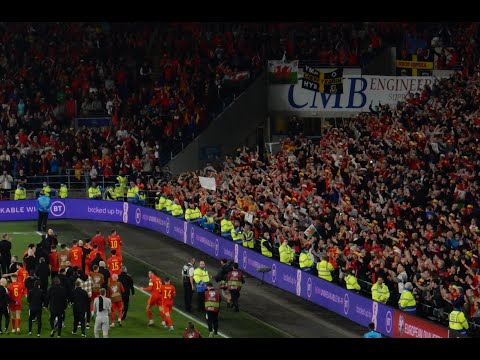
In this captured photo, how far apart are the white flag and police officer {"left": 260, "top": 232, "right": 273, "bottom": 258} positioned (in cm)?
638

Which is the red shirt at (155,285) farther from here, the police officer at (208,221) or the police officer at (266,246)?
the police officer at (208,221)

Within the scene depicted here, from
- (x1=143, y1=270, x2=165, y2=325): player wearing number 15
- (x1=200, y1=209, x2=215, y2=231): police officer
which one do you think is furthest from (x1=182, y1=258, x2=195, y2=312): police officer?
(x1=200, y1=209, x2=215, y2=231): police officer

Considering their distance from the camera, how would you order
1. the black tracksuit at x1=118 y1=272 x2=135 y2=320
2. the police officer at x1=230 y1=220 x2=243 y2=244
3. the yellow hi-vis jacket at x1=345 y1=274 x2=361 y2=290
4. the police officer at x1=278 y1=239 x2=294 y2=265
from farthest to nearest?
the police officer at x1=230 y1=220 x2=243 y2=244 < the police officer at x1=278 y1=239 x2=294 y2=265 < the yellow hi-vis jacket at x1=345 y1=274 x2=361 y2=290 < the black tracksuit at x1=118 y1=272 x2=135 y2=320

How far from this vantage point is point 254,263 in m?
36.7

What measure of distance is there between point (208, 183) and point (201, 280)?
36.0ft

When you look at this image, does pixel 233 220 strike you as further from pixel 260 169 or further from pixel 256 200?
pixel 260 169

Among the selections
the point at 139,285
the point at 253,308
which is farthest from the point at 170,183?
the point at 253,308

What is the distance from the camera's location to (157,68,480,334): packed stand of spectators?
30.1 m

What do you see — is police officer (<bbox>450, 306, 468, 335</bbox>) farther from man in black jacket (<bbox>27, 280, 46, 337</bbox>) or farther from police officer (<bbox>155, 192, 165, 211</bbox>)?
police officer (<bbox>155, 192, 165, 211</bbox>)

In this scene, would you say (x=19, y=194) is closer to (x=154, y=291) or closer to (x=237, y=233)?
(x=237, y=233)

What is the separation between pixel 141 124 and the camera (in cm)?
5031

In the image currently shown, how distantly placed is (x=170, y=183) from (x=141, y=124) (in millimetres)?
6118

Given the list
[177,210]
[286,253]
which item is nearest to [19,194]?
[177,210]

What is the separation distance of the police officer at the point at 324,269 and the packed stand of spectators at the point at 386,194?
22 cm
